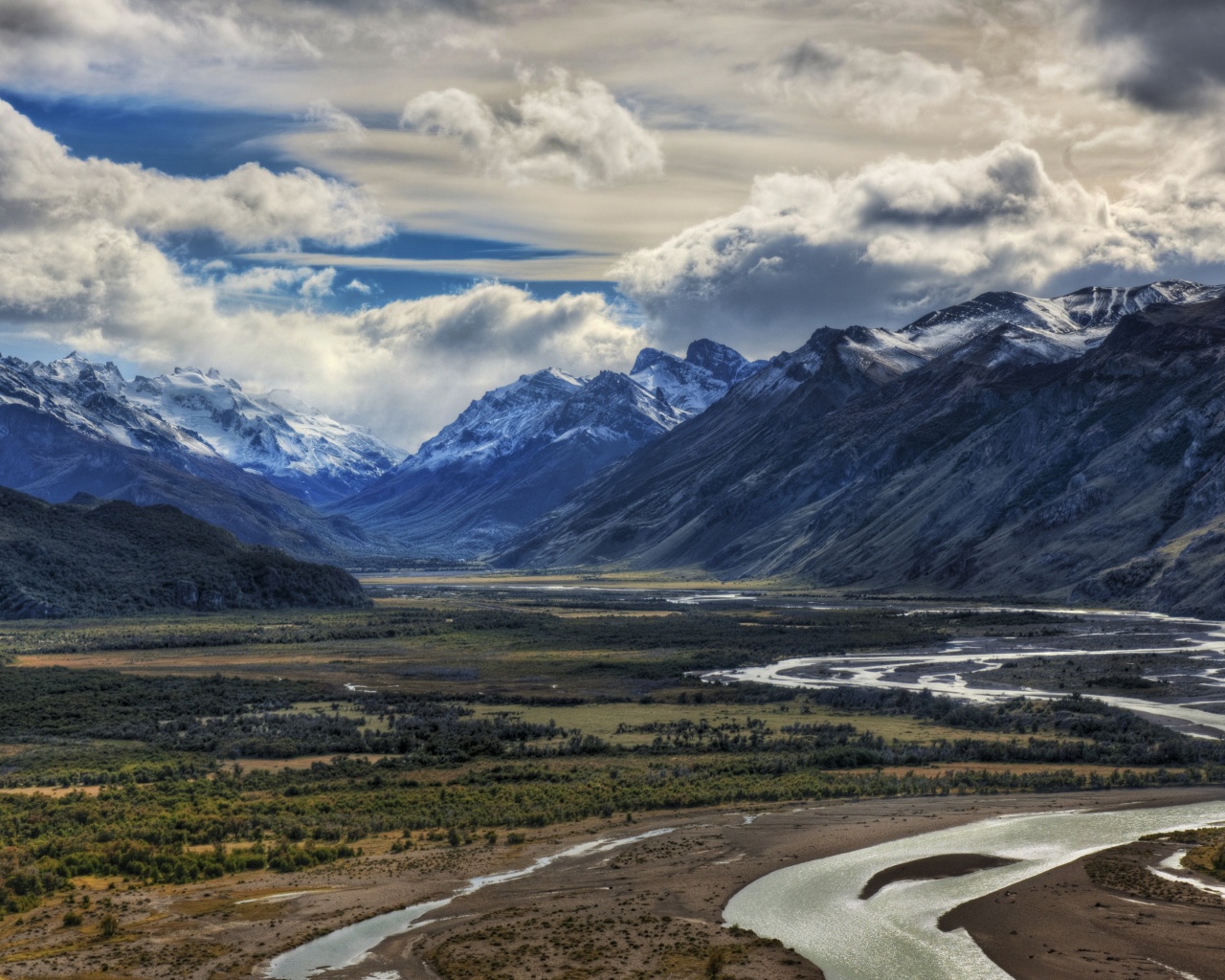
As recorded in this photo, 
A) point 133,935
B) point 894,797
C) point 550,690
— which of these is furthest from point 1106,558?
point 133,935

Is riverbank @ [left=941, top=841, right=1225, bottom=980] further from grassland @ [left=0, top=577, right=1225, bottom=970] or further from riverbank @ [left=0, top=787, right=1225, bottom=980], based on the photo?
grassland @ [left=0, top=577, right=1225, bottom=970]

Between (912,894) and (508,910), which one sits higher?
(912,894)

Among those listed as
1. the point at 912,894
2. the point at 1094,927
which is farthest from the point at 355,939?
the point at 1094,927

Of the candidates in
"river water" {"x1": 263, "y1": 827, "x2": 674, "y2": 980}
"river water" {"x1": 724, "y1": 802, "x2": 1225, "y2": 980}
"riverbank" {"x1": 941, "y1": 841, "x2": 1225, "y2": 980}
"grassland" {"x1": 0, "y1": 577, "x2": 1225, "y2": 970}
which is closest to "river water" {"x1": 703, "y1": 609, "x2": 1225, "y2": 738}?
"grassland" {"x1": 0, "y1": 577, "x2": 1225, "y2": 970}

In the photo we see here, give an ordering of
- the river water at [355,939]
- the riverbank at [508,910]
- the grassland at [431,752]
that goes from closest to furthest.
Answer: the riverbank at [508,910] < the river water at [355,939] < the grassland at [431,752]

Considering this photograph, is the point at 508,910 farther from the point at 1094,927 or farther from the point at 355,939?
the point at 1094,927

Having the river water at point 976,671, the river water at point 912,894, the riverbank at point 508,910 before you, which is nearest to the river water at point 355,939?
the riverbank at point 508,910

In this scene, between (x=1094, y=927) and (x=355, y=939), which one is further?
(x=355, y=939)

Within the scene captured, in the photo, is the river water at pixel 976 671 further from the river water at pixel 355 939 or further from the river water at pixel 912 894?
the river water at pixel 355 939
